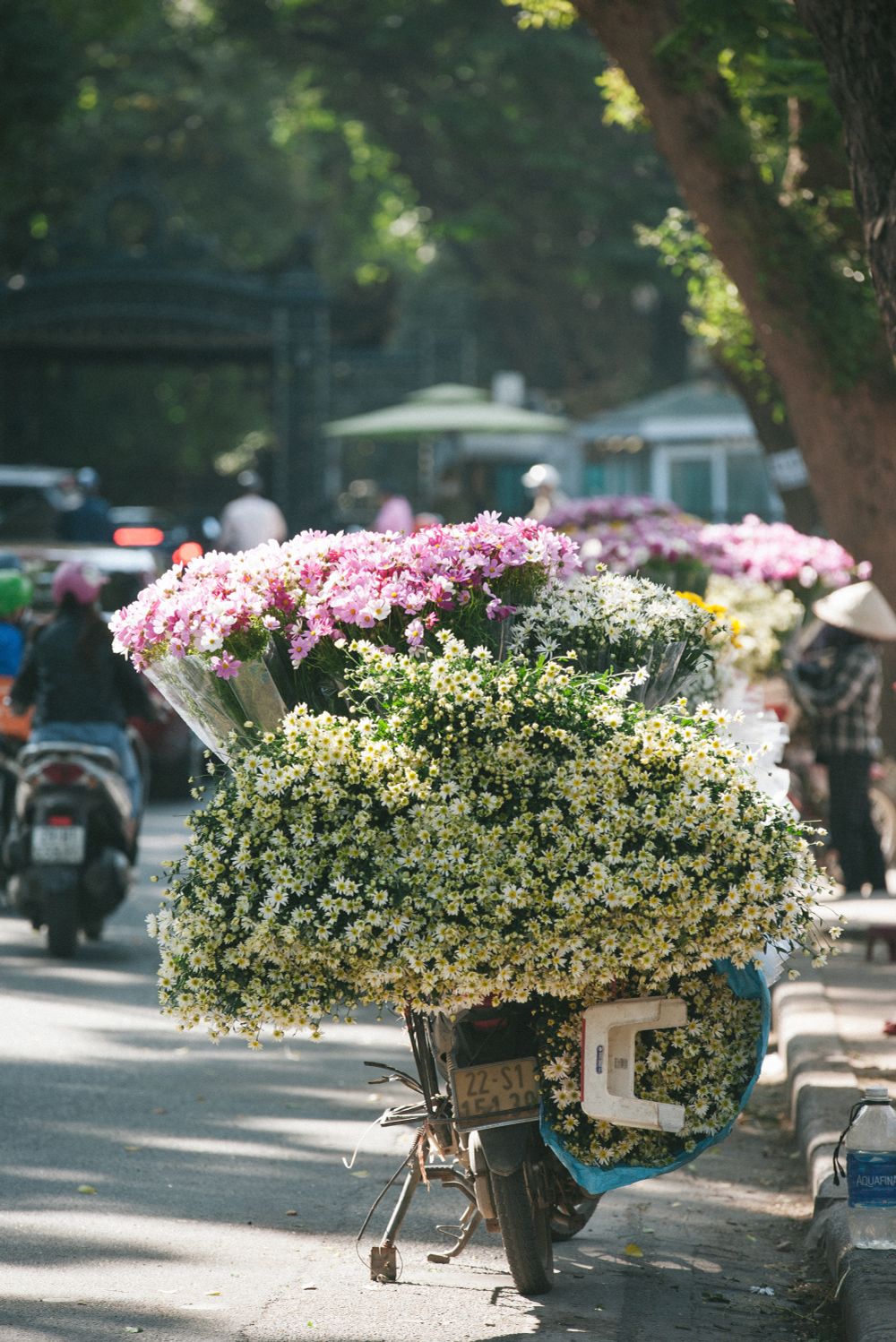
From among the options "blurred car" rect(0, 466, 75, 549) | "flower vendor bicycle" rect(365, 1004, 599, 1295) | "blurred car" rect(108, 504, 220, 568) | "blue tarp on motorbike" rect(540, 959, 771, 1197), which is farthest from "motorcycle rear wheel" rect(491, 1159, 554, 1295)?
"blurred car" rect(0, 466, 75, 549)

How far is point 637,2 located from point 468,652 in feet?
22.4

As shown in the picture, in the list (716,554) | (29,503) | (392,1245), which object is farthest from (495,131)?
(392,1245)

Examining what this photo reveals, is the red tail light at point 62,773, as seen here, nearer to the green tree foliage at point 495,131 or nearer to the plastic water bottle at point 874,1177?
the plastic water bottle at point 874,1177

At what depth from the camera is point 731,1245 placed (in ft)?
20.6

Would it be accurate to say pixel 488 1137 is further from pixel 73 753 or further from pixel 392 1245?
pixel 73 753

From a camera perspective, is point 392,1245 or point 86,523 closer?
point 392,1245

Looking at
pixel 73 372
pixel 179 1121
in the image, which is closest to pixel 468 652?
pixel 179 1121

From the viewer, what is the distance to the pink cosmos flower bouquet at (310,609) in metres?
5.49

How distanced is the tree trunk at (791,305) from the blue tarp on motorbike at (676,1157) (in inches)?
261

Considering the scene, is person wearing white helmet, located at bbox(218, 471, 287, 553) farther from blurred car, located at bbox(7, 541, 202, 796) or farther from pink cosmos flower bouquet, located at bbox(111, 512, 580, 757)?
pink cosmos flower bouquet, located at bbox(111, 512, 580, 757)

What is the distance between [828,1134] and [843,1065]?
103 centimetres

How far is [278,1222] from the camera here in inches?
242

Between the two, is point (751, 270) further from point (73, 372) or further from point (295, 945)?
point (73, 372)

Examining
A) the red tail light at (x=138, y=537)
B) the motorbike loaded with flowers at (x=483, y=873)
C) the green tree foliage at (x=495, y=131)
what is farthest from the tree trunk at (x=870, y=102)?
the green tree foliage at (x=495, y=131)
